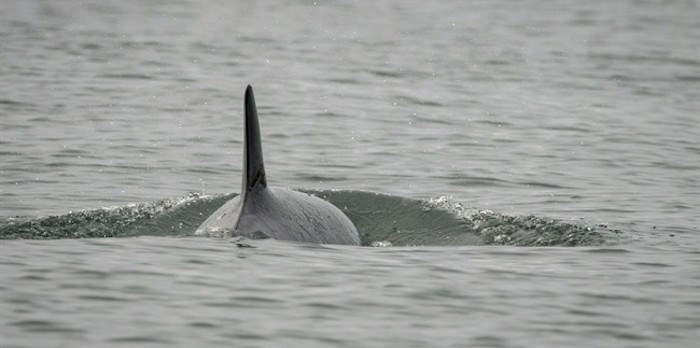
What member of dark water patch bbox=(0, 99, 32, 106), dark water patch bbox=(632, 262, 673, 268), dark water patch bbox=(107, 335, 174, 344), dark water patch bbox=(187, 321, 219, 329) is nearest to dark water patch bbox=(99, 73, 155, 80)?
dark water patch bbox=(0, 99, 32, 106)

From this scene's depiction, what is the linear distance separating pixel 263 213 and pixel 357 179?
22.0ft

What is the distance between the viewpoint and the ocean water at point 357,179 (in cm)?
1172

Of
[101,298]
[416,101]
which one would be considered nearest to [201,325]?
[101,298]

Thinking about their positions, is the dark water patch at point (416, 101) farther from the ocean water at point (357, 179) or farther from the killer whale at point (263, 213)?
the killer whale at point (263, 213)

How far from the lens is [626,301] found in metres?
12.6

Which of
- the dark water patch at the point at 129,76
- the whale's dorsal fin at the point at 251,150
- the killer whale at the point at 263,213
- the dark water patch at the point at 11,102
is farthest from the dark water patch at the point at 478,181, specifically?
the dark water patch at the point at 129,76

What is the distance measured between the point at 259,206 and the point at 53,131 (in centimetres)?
1071

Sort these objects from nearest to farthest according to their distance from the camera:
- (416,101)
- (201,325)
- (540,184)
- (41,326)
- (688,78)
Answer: (41,326) → (201,325) → (540,184) → (416,101) → (688,78)

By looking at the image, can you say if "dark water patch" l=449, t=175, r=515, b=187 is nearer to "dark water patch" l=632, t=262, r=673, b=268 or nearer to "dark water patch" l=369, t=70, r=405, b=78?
"dark water patch" l=632, t=262, r=673, b=268

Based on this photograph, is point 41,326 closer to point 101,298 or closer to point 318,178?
point 101,298

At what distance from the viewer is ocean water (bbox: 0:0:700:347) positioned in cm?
1172

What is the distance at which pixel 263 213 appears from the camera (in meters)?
14.4

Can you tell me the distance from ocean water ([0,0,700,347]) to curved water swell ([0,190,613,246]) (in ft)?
0.16

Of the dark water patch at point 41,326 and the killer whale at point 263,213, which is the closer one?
the dark water patch at point 41,326
